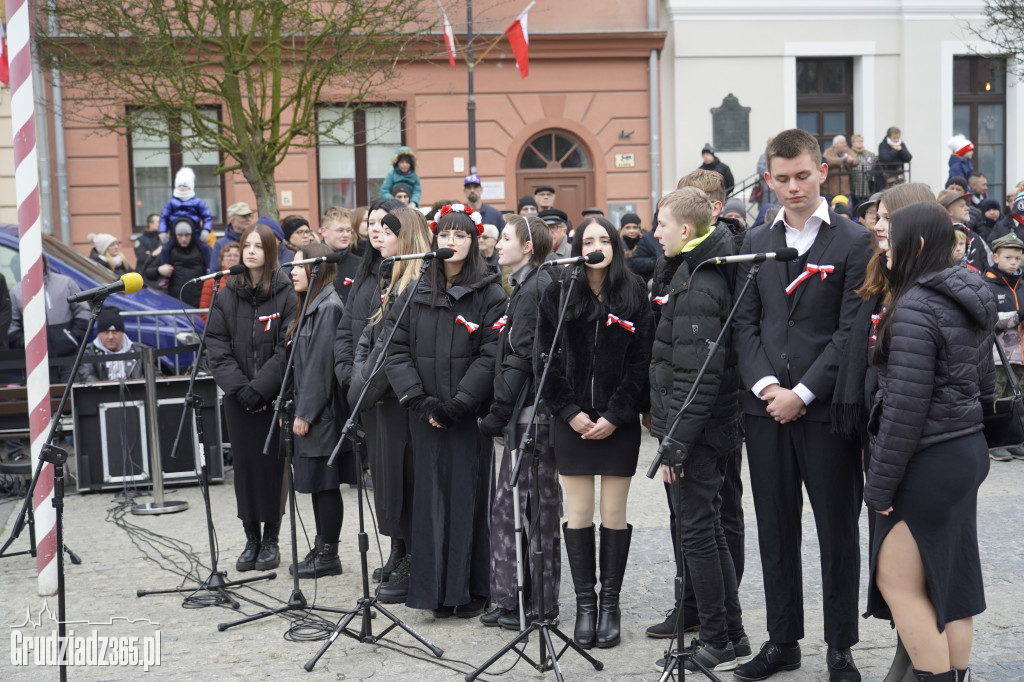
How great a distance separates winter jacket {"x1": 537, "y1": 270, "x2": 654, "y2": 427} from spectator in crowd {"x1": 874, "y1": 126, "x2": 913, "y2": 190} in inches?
590

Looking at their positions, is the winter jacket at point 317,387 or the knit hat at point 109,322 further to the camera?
the knit hat at point 109,322

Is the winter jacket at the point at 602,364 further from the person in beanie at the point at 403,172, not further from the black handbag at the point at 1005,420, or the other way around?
the person in beanie at the point at 403,172

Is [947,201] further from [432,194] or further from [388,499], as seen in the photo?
[432,194]

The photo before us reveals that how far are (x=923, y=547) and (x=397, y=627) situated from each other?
2.74m

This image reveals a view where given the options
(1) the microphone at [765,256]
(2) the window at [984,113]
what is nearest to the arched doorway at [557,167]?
(2) the window at [984,113]

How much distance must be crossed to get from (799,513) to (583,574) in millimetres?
1107

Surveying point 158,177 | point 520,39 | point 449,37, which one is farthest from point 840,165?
point 158,177

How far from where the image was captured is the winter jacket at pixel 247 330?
684cm

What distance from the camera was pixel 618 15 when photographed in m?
20.6

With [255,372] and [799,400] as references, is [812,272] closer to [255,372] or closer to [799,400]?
[799,400]

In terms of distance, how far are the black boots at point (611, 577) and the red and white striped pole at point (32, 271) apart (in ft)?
10.5

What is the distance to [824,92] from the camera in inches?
840

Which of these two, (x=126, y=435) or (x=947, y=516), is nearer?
(x=947, y=516)

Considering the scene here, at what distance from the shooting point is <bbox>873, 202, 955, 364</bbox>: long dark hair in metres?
4.09
